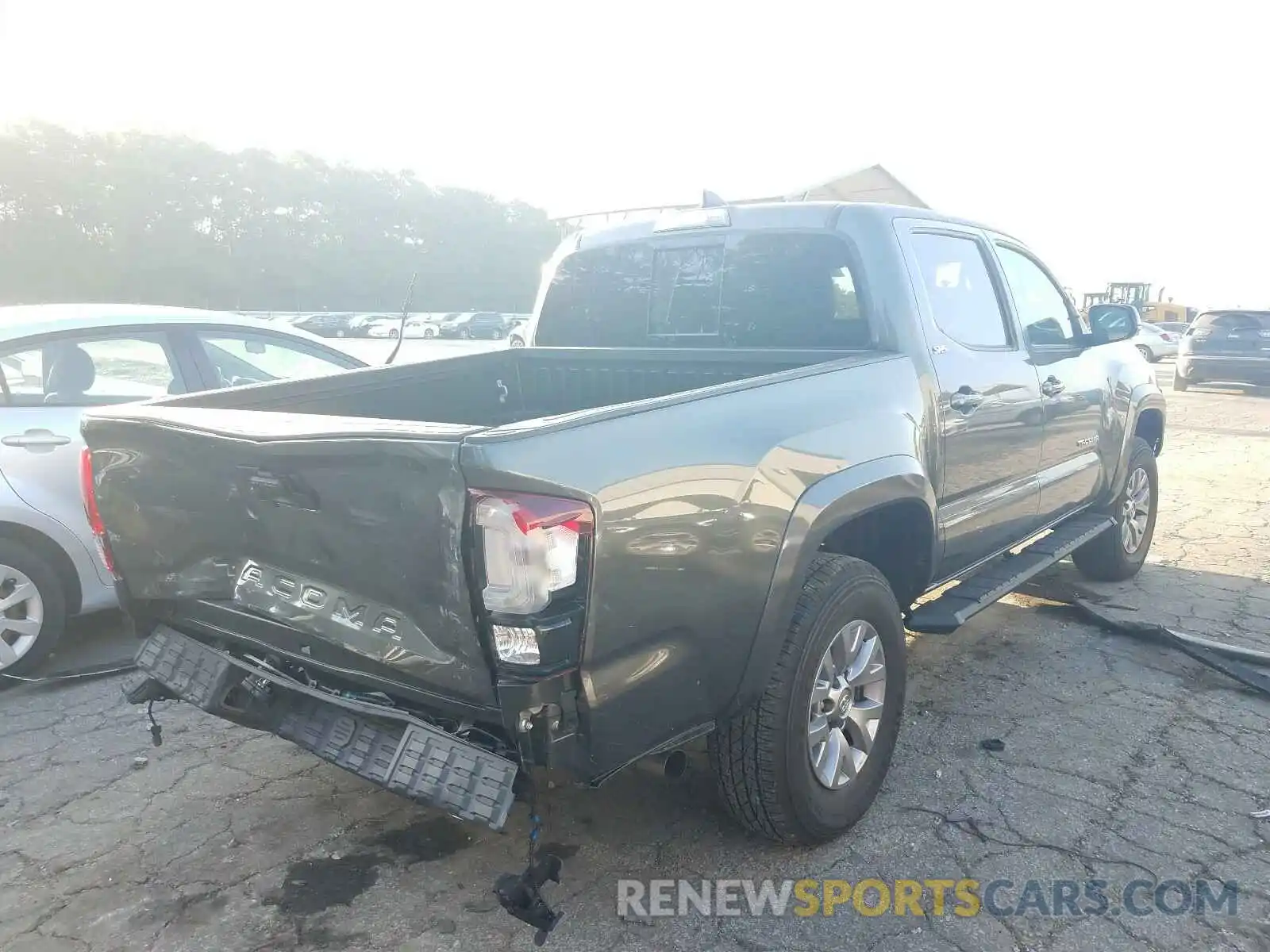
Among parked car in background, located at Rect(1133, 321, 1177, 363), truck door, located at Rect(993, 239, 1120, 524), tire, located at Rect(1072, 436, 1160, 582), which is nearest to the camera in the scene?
truck door, located at Rect(993, 239, 1120, 524)

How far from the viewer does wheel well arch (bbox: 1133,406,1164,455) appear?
582 centimetres

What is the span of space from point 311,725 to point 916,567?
2.17 meters

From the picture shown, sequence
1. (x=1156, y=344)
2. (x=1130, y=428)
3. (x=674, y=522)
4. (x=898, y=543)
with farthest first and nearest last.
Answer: (x=1156, y=344)
(x=1130, y=428)
(x=898, y=543)
(x=674, y=522)

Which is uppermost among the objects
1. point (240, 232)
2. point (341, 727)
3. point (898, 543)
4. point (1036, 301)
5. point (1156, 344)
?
point (240, 232)

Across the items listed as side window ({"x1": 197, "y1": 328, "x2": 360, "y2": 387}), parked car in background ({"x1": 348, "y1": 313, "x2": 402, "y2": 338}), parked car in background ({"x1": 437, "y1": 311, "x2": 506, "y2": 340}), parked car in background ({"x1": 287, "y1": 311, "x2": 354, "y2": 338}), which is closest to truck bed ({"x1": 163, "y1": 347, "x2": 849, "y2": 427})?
side window ({"x1": 197, "y1": 328, "x2": 360, "y2": 387})

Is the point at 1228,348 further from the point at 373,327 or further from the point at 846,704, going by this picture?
the point at 373,327

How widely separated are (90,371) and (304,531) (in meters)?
3.06

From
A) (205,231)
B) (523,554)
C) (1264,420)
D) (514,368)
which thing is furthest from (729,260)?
(205,231)

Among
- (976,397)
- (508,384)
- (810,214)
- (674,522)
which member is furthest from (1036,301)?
(674,522)

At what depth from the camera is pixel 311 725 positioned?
253cm

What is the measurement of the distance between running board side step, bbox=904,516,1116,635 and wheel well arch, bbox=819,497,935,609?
0.12 meters

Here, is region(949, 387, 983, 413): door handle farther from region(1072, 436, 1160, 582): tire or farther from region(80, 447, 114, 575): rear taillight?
region(80, 447, 114, 575): rear taillight

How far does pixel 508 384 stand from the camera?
422 centimetres

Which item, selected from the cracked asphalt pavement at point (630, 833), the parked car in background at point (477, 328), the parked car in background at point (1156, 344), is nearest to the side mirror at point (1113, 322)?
the cracked asphalt pavement at point (630, 833)
